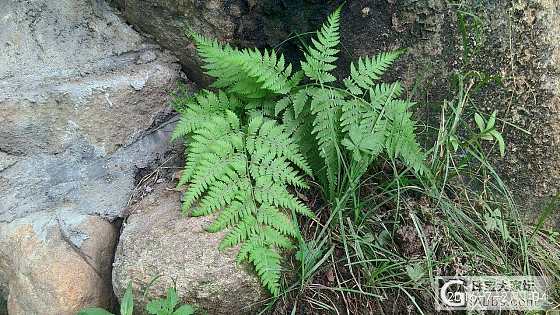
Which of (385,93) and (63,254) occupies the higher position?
(385,93)

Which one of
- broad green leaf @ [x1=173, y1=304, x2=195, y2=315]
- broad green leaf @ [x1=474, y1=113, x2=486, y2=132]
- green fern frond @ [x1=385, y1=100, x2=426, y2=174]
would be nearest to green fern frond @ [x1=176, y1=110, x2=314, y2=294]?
broad green leaf @ [x1=173, y1=304, x2=195, y2=315]

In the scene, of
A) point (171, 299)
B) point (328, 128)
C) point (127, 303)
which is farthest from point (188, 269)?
point (328, 128)

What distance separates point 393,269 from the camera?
235 cm

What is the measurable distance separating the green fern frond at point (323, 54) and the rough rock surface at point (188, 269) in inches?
31.5

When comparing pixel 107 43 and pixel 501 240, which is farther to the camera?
pixel 107 43

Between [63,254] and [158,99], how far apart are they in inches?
34.6

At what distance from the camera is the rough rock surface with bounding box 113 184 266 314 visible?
226 centimetres

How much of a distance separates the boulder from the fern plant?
548 millimetres

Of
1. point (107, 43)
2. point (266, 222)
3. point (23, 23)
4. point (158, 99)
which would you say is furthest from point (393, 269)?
point (23, 23)

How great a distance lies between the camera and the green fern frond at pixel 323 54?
2500 mm

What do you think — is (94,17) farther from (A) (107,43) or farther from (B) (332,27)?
(B) (332,27)

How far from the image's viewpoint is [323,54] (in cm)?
253

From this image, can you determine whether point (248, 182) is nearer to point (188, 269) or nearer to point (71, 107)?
point (188, 269)

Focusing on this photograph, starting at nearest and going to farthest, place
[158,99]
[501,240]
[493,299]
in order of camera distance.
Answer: [493,299] < [501,240] < [158,99]
